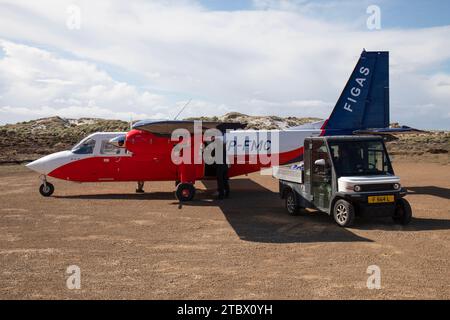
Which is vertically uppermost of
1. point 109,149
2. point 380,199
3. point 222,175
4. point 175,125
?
point 175,125

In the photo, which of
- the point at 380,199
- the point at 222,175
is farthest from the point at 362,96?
the point at 380,199

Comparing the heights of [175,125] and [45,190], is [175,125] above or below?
above

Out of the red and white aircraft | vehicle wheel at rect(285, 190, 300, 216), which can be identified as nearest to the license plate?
vehicle wheel at rect(285, 190, 300, 216)

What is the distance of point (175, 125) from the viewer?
1524 cm

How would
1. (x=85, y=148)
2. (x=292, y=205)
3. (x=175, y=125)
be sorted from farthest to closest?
(x=85, y=148) < (x=175, y=125) < (x=292, y=205)

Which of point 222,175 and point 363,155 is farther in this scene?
point 222,175

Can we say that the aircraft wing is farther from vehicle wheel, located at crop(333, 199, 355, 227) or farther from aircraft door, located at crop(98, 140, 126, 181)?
vehicle wheel, located at crop(333, 199, 355, 227)

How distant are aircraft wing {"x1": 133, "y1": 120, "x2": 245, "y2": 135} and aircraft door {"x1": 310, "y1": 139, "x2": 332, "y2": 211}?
3.73 meters

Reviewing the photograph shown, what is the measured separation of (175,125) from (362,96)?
867cm

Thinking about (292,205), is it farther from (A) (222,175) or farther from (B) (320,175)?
(A) (222,175)
